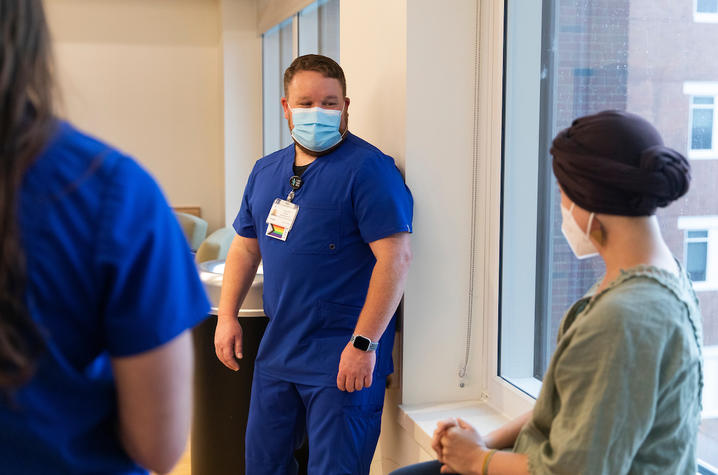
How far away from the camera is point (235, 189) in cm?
618

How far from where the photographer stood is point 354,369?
1824 mm

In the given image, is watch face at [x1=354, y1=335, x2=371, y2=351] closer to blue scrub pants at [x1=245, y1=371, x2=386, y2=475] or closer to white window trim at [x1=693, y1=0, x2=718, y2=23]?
blue scrub pants at [x1=245, y1=371, x2=386, y2=475]

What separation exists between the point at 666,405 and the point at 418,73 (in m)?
1.31

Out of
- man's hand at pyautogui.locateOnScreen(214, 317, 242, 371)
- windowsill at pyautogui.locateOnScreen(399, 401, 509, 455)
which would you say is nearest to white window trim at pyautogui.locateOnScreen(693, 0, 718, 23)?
windowsill at pyautogui.locateOnScreen(399, 401, 509, 455)

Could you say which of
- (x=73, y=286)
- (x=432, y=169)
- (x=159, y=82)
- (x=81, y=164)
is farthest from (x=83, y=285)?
(x=159, y=82)

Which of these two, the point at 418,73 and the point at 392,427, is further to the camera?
the point at 392,427

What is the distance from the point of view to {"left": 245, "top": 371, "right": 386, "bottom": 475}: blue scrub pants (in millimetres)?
1862

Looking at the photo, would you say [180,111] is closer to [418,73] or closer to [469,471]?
[418,73]

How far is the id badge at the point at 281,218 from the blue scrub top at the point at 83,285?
1175mm

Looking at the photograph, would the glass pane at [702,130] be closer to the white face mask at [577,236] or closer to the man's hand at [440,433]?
the white face mask at [577,236]

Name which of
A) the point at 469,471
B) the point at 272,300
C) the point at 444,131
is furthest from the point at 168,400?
the point at 444,131

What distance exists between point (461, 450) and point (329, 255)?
0.76 metres

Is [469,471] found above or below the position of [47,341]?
below

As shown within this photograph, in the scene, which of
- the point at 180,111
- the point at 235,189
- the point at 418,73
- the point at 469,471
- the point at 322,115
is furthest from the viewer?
the point at 180,111
